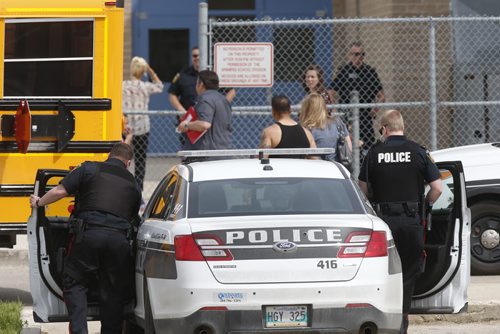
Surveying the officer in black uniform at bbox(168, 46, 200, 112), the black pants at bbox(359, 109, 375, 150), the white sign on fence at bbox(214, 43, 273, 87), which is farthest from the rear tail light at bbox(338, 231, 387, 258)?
the officer in black uniform at bbox(168, 46, 200, 112)

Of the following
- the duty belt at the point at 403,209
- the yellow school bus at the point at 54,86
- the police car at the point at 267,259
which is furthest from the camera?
the yellow school bus at the point at 54,86

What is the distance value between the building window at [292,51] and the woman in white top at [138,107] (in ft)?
17.8

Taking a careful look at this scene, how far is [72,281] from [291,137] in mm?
3013

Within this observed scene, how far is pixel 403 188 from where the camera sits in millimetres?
9219

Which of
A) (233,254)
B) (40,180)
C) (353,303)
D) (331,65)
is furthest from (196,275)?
(331,65)

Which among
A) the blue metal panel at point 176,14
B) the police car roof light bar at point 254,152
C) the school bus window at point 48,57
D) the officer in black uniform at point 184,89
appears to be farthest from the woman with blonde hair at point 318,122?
the blue metal panel at point 176,14

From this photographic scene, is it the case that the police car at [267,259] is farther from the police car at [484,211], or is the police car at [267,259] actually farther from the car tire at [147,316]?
the police car at [484,211]

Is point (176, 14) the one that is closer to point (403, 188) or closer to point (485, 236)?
point (485, 236)

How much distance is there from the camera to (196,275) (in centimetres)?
774

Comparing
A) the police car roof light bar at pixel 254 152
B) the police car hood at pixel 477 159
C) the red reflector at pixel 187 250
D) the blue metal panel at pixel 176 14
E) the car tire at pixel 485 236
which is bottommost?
the car tire at pixel 485 236

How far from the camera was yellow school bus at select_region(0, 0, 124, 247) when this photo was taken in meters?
11.0

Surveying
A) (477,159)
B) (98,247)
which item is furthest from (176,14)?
(98,247)

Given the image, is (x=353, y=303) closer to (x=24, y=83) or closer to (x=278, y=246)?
(x=278, y=246)

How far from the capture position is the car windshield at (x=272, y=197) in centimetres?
814
